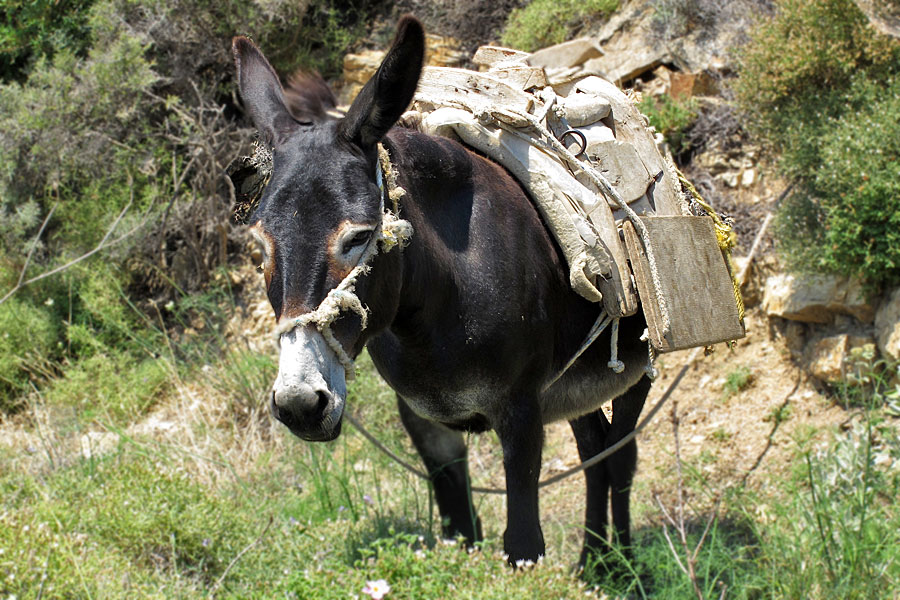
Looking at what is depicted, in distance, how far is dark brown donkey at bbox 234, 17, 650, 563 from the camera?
1931mm

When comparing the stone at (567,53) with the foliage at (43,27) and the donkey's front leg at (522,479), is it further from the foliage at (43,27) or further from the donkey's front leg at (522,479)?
the foliage at (43,27)

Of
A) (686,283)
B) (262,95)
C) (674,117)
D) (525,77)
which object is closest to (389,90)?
(262,95)

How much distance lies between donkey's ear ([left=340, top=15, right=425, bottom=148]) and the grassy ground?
1.15 m

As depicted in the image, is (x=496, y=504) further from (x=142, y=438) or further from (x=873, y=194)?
(x=873, y=194)

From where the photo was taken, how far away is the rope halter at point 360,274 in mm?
1883

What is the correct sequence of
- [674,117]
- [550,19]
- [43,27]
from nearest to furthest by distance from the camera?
[674,117]
[550,19]
[43,27]

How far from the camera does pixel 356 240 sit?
2.00m

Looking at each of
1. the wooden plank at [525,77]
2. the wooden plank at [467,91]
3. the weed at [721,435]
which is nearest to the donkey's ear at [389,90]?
the wooden plank at [467,91]

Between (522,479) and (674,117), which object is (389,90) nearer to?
(522,479)

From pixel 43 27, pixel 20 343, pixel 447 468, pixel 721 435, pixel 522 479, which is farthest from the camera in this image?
pixel 43 27

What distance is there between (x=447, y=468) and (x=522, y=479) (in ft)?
3.19

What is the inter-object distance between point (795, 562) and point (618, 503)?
0.97 m

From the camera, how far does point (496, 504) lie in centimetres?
464

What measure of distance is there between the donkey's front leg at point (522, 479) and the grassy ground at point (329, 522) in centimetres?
9
